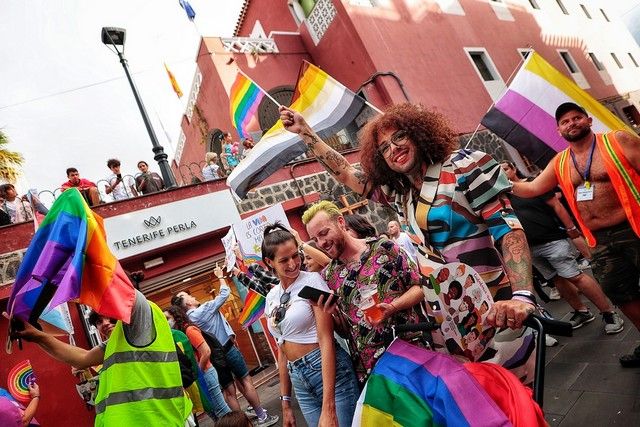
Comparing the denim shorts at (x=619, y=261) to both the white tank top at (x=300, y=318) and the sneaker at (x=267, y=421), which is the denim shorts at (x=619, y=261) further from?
the sneaker at (x=267, y=421)

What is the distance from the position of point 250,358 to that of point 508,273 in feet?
25.5

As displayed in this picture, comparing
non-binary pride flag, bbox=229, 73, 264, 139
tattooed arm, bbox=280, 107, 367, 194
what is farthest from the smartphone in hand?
non-binary pride flag, bbox=229, 73, 264, 139

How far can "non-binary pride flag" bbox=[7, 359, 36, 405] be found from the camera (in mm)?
4090

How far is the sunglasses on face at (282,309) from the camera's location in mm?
2605

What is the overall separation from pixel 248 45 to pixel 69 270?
12987 millimetres

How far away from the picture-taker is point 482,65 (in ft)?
51.0

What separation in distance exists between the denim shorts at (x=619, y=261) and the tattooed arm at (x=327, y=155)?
195cm

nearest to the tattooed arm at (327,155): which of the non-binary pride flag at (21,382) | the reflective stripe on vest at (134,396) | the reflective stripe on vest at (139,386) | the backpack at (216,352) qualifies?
the reflective stripe on vest at (139,386)

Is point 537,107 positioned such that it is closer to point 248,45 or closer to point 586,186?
point 586,186

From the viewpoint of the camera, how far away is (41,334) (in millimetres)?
2258

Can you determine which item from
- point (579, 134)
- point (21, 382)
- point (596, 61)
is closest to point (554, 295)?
point (579, 134)

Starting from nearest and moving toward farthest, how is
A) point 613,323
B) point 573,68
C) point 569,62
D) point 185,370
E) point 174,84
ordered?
point 185,370 < point 613,323 < point 174,84 < point 573,68 < point 569,62

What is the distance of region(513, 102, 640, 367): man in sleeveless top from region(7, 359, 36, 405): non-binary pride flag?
583 cm

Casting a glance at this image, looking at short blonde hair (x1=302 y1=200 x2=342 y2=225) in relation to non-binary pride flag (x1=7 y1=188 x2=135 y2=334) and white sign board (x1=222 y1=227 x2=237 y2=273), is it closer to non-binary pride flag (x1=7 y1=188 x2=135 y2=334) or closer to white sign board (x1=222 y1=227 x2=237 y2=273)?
non-binary pride flag (x1=7 y1=188 x2=135 y2=334)
